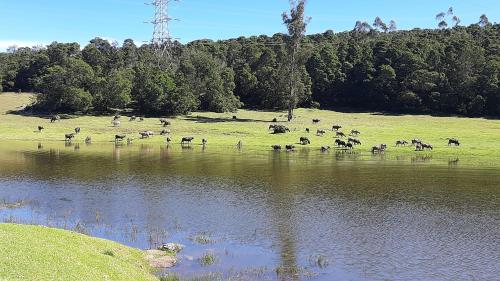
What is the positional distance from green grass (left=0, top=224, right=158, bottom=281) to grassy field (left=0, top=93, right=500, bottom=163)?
174 feet

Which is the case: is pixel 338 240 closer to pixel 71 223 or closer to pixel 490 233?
pixel 490 233

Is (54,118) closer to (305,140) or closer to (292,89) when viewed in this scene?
(292,89)

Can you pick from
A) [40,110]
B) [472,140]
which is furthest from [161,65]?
[472,140]

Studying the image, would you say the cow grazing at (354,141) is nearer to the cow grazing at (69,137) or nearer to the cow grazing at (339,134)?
the cow grazing at (339,134)

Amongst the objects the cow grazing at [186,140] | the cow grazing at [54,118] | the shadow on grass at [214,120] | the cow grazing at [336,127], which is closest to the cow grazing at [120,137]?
the cow grazing at [186,140]

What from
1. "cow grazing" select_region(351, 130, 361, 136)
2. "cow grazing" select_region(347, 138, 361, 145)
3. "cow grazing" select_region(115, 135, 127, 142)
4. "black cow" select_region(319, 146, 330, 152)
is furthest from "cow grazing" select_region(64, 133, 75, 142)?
"cow grazing" select_region(351, 130, 361, 136)

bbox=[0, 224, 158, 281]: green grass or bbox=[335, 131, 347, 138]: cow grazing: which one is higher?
bbox=[335, 131, 347, 138]: cow grazing

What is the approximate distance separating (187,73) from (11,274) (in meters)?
113

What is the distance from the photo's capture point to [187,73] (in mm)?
125375

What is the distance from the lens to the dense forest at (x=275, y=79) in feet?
363

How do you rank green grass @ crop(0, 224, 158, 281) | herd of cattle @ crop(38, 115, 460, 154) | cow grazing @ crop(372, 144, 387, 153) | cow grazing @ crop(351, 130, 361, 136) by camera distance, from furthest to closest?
cow grazing @ crop(351, 130, 361, 136), herd of cattle @ crop(38, 115, 460, 154), cow grazing @ crop(372, 144, 387, 153), green grass @ crop(0, 224, 158, 281)

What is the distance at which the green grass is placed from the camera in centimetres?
1543

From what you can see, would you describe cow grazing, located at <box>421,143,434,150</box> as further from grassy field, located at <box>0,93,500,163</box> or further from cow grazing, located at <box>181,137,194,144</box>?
cow grazing, located at <box>181,137,194,144</box>

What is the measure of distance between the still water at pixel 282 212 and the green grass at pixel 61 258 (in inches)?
108
